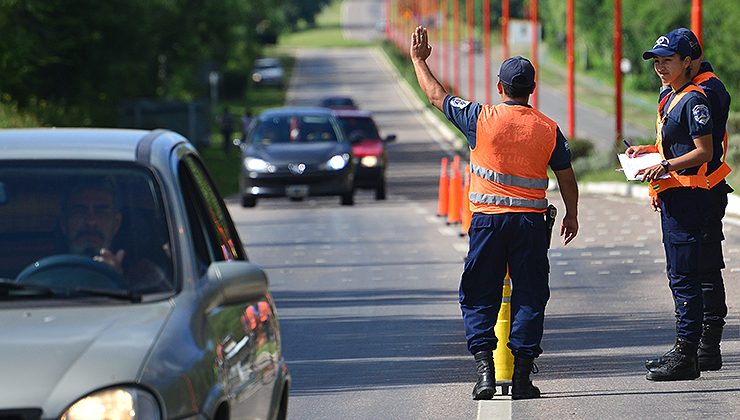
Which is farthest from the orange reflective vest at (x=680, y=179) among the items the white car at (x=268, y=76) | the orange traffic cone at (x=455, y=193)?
the white car at (x=268, y=76)

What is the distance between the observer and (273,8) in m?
126

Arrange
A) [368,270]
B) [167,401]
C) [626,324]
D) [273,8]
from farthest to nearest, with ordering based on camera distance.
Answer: [273,8]
[368,270]
[626,324]
[167,401]

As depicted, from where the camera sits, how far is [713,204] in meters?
9.27

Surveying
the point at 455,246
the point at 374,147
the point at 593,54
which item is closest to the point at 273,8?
the point at 593,54

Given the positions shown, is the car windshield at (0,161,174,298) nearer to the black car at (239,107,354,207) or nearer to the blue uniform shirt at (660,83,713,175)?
the blue uniform shirt at (660,83,713,175)

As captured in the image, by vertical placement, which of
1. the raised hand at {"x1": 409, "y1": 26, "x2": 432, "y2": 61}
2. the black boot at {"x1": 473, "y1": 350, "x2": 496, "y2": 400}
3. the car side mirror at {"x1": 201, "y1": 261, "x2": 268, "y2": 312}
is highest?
the raised hand at {"x1": 409, "y1": 26, "x2": 432, "y2": 61}

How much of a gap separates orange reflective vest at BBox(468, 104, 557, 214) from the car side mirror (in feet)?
10.1

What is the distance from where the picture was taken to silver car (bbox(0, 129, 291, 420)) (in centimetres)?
481

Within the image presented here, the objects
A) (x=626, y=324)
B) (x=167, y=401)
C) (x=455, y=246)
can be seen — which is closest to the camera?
(x=167, y=401)

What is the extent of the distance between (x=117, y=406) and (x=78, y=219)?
4.52 feet

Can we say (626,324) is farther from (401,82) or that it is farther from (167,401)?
(401,82)

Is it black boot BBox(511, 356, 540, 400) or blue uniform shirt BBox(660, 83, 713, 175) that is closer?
black boot BBox(511, 356, 540, 400)

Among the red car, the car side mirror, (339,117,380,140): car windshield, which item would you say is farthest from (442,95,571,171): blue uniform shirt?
(339,117,380,140): car windshield

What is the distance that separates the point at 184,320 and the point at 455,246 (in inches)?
586
